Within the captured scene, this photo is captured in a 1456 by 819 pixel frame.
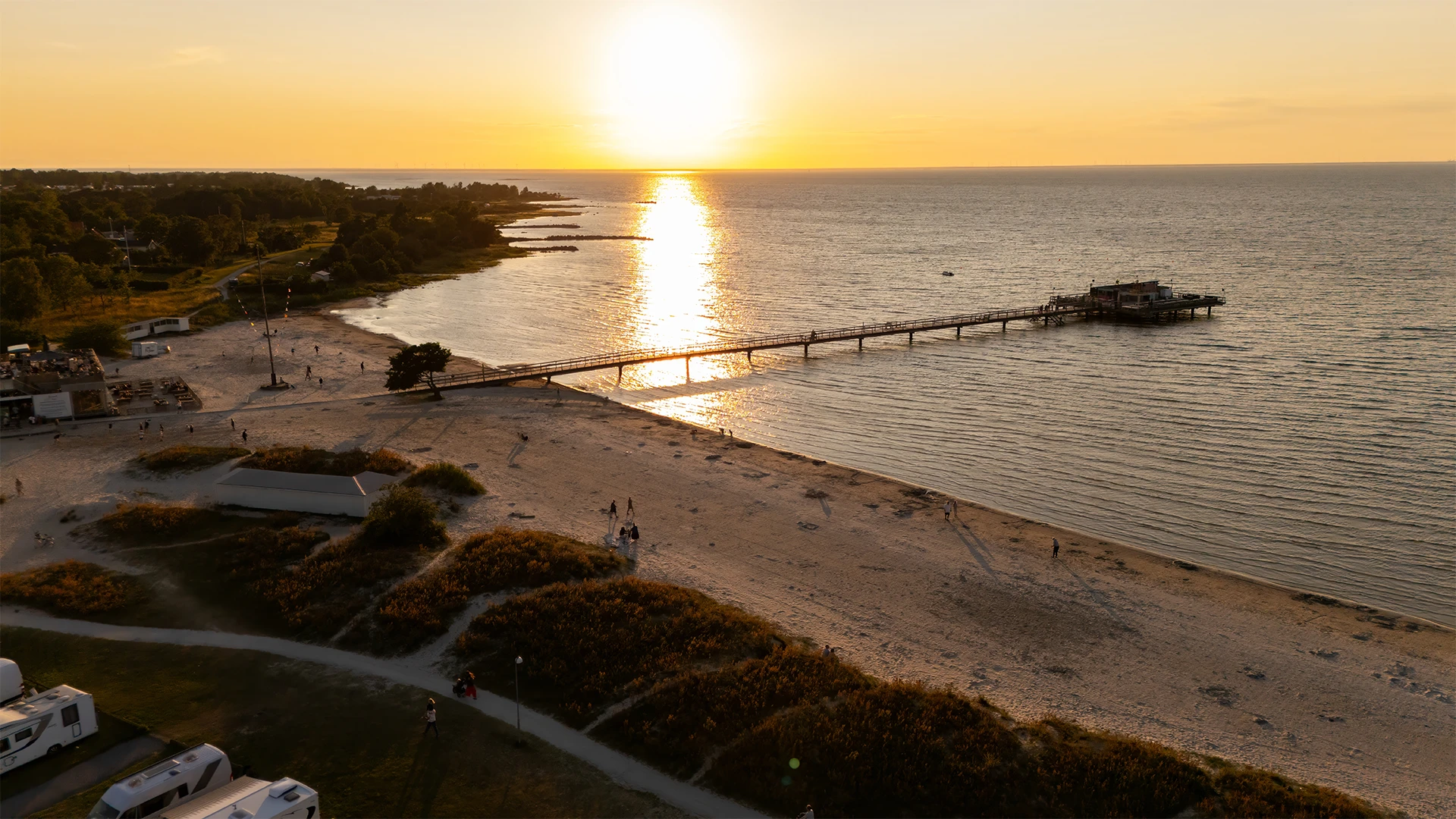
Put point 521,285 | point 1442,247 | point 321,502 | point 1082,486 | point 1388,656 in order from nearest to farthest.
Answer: point 1388,656, point 321,502, point 1082,486, point 521,285, point 1442,247

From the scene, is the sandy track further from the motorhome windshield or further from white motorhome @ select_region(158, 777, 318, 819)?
the motorhome windshield

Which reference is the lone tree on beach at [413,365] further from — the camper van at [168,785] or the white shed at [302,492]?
the camper van at [168,785]

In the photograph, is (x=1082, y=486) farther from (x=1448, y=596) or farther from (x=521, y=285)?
(x=521, y=285)

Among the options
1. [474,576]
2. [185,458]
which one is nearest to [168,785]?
[474,576]

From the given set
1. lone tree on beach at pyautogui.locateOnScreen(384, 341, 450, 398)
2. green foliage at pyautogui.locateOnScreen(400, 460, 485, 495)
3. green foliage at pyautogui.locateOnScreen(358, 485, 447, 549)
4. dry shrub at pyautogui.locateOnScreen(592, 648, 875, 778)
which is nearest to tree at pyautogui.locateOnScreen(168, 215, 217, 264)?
lone tree on beach at pyautogui.locateOnScreen(384, 341, 450, 398)

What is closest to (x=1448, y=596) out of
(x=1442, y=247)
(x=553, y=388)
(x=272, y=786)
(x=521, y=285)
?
(x=272, y=786)

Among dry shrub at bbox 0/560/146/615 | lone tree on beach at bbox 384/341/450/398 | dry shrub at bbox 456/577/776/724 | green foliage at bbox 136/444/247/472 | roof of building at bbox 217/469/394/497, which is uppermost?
lone tree on beach at bbox 384/341/450/398

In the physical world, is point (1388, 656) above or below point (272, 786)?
below

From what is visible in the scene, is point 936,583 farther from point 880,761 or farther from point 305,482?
point 305,482
